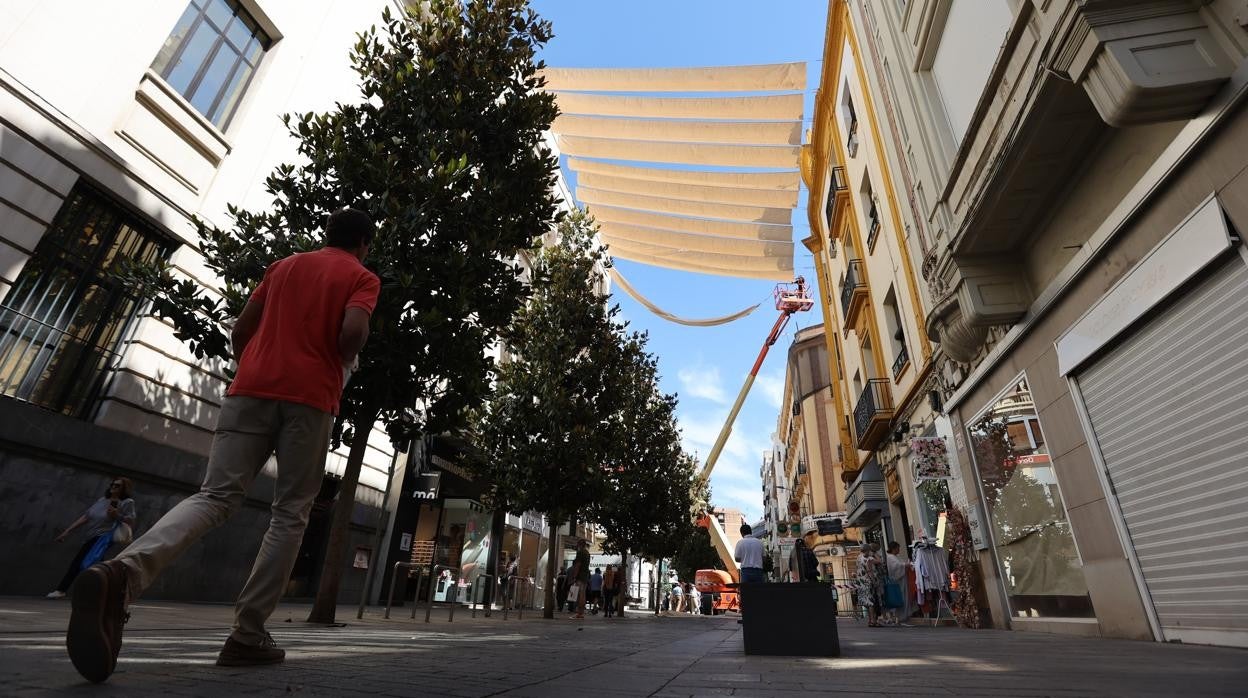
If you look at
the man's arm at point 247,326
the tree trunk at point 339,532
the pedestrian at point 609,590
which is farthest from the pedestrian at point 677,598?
the man's arm at point 247,326

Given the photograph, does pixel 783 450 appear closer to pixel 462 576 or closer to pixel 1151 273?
pixel 462 576

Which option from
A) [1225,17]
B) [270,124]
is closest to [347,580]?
[270,124]

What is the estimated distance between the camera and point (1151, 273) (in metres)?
5.47

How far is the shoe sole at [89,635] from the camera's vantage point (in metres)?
1.75

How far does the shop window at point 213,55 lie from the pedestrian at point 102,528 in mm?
6313

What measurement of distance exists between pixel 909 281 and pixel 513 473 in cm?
977

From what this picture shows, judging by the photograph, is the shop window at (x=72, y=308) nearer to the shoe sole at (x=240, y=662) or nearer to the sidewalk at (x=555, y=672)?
the sidewalk at (x=555, y=672)

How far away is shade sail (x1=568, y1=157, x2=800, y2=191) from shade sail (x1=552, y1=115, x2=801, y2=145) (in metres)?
2.32

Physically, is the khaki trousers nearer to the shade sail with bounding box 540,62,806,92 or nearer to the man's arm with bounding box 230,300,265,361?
the man's arm with bounding box 230,300,265,361

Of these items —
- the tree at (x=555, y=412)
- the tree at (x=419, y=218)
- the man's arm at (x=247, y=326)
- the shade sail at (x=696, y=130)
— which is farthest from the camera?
the shade sail at (x=696, y=130)

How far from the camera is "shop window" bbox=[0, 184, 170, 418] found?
7.14 m

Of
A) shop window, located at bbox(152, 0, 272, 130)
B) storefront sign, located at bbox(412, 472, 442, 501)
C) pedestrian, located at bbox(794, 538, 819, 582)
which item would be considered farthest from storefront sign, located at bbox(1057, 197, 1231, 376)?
shop window, located at bbox(152, 0, 272, 130)

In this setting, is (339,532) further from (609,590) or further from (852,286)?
(852,286)

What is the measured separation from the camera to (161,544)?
2.19 m
